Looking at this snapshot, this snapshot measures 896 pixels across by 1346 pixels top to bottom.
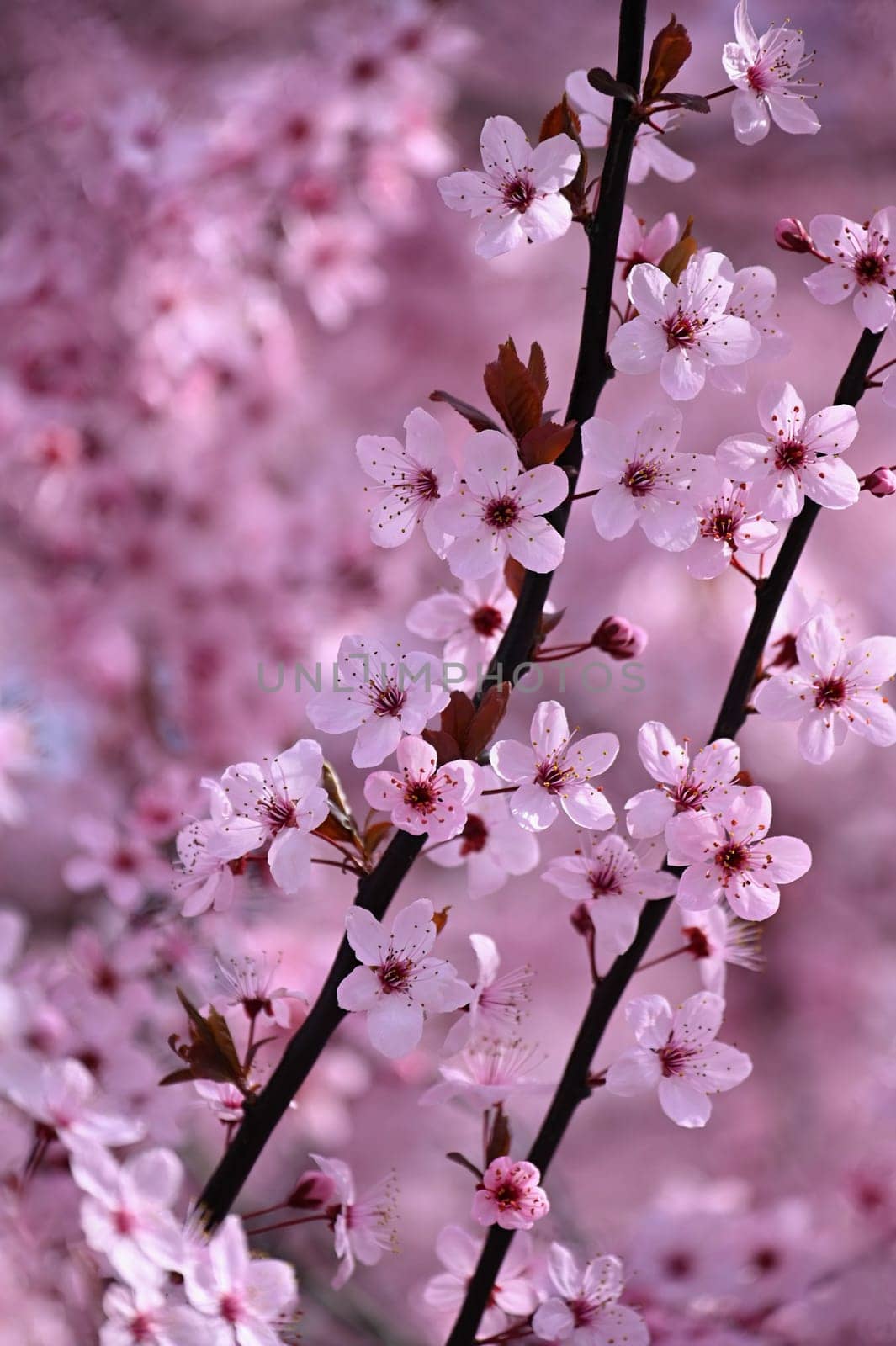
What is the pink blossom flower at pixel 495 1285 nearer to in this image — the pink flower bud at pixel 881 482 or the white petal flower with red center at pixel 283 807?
the white petal flower with red center at pixel 283 807

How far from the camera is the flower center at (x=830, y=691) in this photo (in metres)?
0.65

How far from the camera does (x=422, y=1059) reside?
158 centimetres

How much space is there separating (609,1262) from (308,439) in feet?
6.77

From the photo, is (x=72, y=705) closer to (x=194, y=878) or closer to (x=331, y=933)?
(x=331, y=933)

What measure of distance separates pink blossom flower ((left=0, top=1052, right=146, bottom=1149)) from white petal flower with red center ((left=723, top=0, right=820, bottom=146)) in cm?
72

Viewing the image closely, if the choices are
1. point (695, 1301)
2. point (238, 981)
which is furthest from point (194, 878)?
point (695, 1301)

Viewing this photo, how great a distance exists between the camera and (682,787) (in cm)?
62

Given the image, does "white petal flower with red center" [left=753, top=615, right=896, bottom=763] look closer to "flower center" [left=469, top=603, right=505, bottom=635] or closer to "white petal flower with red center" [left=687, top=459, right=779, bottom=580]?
"white petal flower with red center" [left=687, top=459, right=779, bottom=580]

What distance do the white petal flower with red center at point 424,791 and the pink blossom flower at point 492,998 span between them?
122 millimetres

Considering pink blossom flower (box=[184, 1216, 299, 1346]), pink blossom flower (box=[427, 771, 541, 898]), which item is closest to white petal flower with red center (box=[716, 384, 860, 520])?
pink blossom flower (box=[427, 771, 541, 898])

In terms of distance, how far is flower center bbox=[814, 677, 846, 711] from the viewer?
25.6 inches

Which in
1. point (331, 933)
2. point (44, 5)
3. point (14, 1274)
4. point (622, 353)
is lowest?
point (14, 1274)

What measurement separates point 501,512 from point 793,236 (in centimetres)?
25

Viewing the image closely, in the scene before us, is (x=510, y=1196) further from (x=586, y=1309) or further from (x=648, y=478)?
(x=648, y=478)
